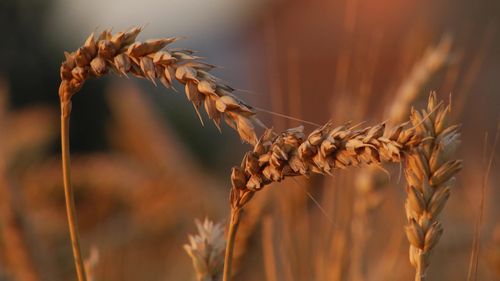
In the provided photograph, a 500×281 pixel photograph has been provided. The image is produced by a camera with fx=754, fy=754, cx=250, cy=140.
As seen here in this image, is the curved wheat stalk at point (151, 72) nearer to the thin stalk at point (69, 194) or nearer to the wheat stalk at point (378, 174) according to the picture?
the thin stalk at point (69, 194)

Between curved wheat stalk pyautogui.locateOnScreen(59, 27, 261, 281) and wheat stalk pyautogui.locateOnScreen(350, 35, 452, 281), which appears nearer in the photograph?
curved wheat stalk pyautogui.locateOnScreen(59, 27, 261, 281)

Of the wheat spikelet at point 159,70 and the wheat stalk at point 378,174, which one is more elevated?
the wheat stalk at point 378,174

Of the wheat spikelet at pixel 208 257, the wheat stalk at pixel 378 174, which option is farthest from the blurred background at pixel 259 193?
the wheat spikelet at pixel 208 257

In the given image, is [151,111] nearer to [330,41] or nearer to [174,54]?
[174,54]

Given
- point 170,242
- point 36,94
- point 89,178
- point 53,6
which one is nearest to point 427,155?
point 89,178

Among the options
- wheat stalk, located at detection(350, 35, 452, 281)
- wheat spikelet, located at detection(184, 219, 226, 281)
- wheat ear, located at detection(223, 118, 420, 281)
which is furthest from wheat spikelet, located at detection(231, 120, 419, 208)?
wheat stalk, located at detection(350, 35, 452, 281)

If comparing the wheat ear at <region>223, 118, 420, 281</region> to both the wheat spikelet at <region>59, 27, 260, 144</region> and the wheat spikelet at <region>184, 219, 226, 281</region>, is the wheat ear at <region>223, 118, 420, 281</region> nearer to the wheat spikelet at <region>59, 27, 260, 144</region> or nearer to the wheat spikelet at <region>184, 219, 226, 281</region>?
the wheat spikelet at <region>59, 27, 260, 144</region>
